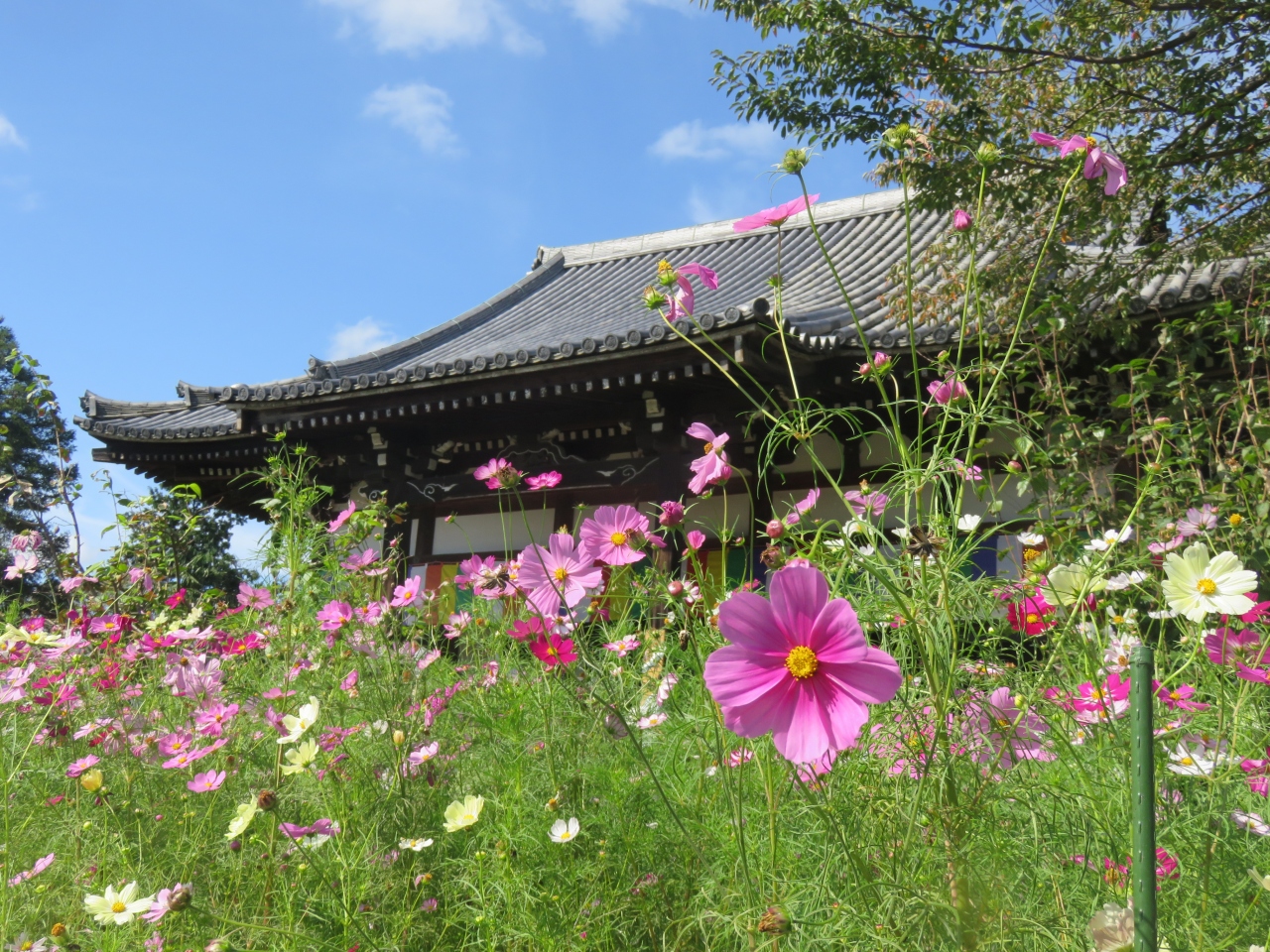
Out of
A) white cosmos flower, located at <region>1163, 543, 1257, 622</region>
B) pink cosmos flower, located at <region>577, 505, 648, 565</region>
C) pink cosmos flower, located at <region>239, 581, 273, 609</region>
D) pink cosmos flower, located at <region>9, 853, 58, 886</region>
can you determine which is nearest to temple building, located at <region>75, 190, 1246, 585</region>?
pink cosmos flower, located at <region>239, 581, 273, 609</region>

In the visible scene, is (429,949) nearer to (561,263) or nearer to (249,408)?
(249,408)

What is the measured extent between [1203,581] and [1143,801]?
415 millimetres

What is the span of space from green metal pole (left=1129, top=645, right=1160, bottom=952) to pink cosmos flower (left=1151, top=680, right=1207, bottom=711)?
0.76 metres

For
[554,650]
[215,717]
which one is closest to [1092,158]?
[554,650]

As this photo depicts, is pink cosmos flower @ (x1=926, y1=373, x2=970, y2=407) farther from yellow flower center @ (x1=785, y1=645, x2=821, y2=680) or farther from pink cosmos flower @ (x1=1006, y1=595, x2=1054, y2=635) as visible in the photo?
yellow flower center @ (x1=785, y1=645, x2=821, y2=680)

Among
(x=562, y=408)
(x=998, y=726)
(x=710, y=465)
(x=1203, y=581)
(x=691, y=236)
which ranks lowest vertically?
(x=998, y=726)

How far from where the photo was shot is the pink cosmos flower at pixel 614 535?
1.35 meters

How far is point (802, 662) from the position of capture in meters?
0.77

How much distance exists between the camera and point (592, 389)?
17.8 feet

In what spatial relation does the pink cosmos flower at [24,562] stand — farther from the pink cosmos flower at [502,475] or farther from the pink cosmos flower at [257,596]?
the pink cosmos flower at [502,475]

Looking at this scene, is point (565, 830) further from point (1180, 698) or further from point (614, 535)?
point (1180, 698)

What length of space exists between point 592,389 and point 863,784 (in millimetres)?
4468

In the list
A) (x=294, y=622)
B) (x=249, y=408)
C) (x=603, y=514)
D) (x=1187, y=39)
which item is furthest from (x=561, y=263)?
(x=603, y=514)

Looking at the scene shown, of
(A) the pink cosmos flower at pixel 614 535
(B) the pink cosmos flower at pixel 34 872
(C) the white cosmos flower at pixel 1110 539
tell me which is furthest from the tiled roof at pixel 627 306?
(B) the pink cosmos flower at pixel 34 872
